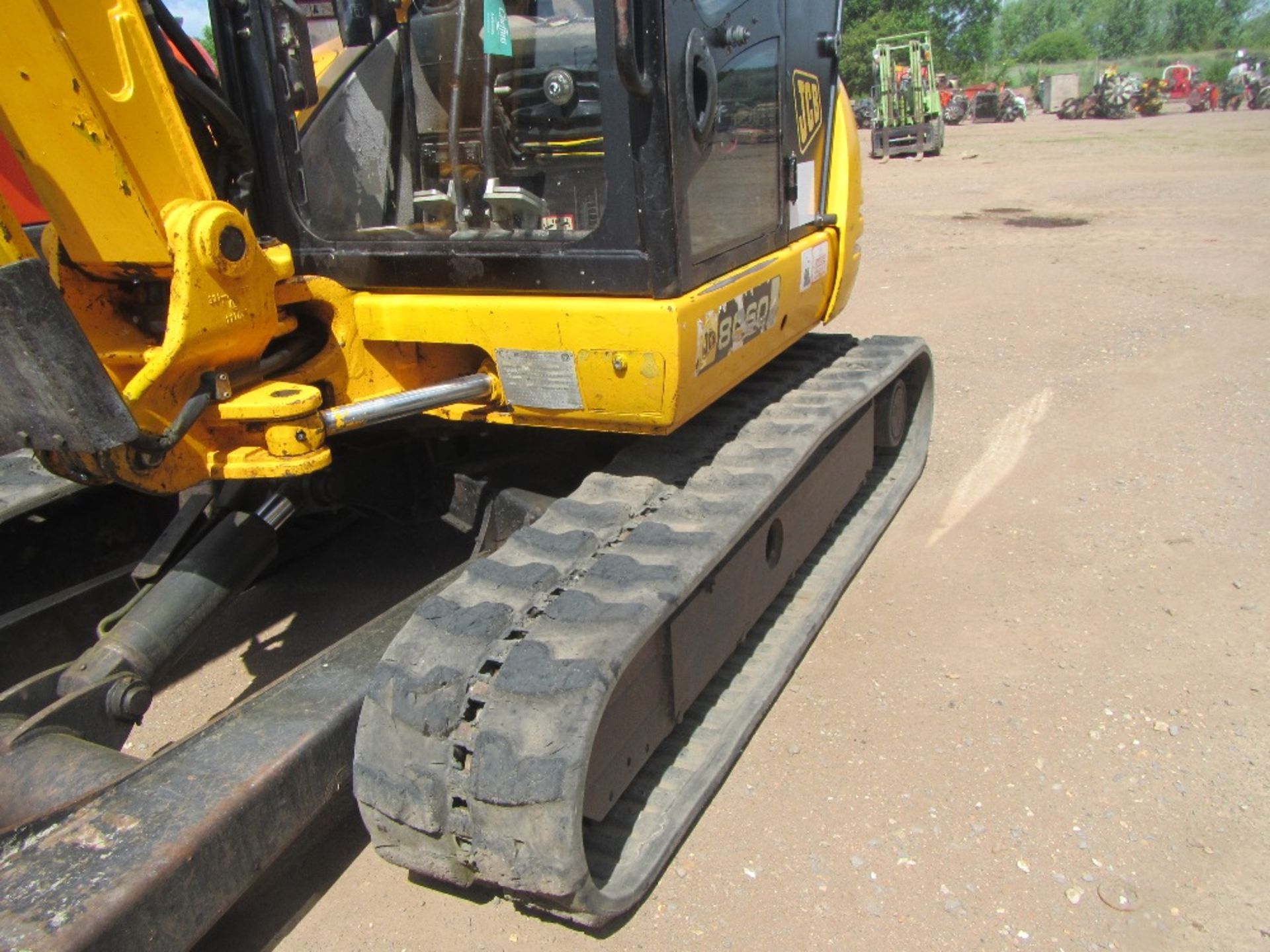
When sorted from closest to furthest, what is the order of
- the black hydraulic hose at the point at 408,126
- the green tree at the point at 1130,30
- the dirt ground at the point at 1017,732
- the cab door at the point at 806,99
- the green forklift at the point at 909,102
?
the dirt ground at the point at 1017,732 → the black hydraulic hose at the point at 408,126 → the cab door at the point at 806,99 → the green forklift at the point at 909,102 → the green tree at the point at 1130,30

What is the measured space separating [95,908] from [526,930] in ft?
3.34

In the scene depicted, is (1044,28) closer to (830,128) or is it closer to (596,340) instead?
(830,128)

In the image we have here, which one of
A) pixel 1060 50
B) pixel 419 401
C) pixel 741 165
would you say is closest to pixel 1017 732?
pixel 741 165

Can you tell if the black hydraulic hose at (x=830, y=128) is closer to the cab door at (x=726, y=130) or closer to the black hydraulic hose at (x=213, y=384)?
the cab door at (x=726, y=130)

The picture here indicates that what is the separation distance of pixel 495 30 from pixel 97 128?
90 centimetres

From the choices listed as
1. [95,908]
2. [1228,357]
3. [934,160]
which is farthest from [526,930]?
[934,160]

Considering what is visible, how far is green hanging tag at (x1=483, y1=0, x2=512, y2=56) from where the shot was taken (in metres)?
2.37

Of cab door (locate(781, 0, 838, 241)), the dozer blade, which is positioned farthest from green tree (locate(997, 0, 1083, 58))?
the dozer blade

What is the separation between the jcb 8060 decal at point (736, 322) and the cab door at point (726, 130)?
10cm

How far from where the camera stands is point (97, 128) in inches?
86.5

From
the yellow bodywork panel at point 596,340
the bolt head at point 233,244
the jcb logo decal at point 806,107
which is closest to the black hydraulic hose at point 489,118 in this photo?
the yellow bodywork panel at point 596,340

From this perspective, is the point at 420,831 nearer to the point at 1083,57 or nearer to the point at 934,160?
the point at 934,160

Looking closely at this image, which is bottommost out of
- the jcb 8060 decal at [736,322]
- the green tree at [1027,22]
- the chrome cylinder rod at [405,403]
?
the chrome cylinder rod at [405,403]

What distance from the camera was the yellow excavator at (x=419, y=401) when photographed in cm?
201
